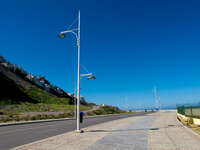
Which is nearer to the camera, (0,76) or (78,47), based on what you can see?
(78,47)

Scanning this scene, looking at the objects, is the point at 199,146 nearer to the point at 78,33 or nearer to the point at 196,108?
the point at 78,33

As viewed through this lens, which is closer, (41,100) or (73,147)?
(73,147)

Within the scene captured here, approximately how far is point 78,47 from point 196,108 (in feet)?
42.5

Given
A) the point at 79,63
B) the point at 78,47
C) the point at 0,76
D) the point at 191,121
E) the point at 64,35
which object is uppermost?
the point at 0,76

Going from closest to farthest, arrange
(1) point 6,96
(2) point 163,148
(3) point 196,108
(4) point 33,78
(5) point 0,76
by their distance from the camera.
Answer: (2) point 163,148, (3) point 196,108, (1) point 6,96, (5) point 0,76, (4) point 33,78

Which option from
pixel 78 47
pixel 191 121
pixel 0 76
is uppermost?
pixel 0 76

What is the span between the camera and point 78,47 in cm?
1200

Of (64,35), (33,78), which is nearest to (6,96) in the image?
(33,78)

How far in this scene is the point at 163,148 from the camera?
6.71 m

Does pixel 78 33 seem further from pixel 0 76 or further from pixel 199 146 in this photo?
pixel 0 76

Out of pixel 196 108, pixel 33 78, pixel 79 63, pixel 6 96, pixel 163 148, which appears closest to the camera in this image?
pixel 163 148

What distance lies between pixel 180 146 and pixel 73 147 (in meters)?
4.31

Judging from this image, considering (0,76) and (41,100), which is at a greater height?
(0,76)

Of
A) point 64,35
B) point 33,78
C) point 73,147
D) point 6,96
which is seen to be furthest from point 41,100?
point 73,147
